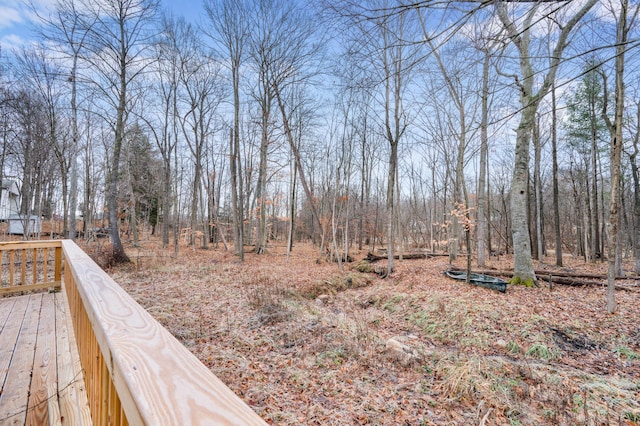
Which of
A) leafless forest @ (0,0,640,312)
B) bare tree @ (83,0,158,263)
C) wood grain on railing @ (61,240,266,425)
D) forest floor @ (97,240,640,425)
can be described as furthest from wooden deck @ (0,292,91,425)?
bare tree @ (83,0,158,263)

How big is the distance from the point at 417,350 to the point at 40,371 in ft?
13.9

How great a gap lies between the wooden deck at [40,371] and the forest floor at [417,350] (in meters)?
1.50

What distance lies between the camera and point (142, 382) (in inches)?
25.7

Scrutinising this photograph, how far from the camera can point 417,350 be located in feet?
13.3

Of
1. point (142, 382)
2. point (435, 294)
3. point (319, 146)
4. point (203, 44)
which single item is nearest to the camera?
point (142, 382)

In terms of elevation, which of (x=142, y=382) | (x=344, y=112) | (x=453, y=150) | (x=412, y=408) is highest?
(x=344, y=112)

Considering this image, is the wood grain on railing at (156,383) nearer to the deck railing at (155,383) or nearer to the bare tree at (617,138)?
the deck railing at (155,383)

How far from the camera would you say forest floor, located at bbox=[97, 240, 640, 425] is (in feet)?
9.37

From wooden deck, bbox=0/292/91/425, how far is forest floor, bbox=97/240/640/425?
150 cm

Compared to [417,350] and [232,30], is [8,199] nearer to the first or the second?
[232,30]

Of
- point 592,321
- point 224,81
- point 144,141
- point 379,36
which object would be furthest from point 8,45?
point 592,321

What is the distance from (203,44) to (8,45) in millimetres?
6576

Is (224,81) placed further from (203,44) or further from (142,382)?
(142,382)

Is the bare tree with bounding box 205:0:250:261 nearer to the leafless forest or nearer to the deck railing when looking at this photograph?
the leafless forest
